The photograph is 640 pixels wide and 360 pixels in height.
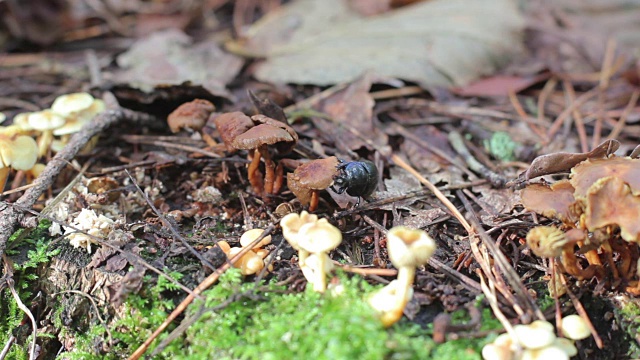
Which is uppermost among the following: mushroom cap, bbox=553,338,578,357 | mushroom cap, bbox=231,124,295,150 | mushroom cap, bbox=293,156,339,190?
mushroom cap, bbox=231,124,295,150

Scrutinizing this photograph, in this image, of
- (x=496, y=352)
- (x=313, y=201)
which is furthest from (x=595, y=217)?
(x=313, y=201)

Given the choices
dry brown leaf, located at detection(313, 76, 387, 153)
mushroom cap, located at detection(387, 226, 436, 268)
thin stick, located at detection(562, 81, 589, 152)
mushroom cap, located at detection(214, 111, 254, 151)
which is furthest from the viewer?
thin stick, located at detection(562, 81, 589, 152)

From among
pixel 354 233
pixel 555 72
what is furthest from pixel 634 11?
pixel 354 233

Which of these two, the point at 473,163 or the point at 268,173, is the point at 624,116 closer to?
the point at 473,163

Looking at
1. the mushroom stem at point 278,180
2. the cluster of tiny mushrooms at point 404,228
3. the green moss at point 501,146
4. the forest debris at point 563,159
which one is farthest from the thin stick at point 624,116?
the mushroom stem at point 278,180

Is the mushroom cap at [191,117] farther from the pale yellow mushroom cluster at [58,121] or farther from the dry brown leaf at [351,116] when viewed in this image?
the dry brown leaf at [351,116]

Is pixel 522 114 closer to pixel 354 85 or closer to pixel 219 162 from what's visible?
pixel 354 85

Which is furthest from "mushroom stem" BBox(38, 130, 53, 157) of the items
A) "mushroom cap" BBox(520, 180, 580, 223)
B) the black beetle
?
"mushroom cap" BBox(520, 180, 580, 223)

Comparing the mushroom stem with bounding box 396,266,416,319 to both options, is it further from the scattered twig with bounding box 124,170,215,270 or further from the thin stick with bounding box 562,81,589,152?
the thin stick with bounding box 562,81,589,152
